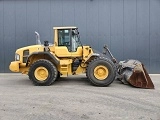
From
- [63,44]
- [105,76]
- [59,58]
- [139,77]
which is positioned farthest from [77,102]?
[63,44]

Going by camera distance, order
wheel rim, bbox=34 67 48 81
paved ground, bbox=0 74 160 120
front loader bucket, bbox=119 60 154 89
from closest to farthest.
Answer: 1. paved ground, bbox=0 74 160 120
2. front loader bucket, bbox=119 60 154 89
3. wheel rim, bbox=34 67 48 81

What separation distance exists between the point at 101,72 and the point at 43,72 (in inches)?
81.5

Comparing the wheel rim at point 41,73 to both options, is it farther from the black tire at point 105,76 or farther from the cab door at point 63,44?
the black tire at point 105,76

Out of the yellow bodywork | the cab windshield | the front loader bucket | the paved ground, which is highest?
the cab windshield

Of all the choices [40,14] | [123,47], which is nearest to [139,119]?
Result: [123,47]

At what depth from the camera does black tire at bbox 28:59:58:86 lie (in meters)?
10.4

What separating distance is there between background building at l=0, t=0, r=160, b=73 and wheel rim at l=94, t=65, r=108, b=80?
404 cm

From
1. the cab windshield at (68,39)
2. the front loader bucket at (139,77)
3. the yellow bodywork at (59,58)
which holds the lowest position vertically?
the front loader bucket at (139,77)

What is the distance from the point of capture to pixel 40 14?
565 inches

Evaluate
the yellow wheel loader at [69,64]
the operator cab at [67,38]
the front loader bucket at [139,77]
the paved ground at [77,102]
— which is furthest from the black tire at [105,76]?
the operator cab at [67,38]

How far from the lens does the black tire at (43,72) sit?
10414mm

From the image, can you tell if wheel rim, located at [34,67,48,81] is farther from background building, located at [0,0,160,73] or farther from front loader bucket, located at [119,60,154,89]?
background building, located at [0,0,160,73]

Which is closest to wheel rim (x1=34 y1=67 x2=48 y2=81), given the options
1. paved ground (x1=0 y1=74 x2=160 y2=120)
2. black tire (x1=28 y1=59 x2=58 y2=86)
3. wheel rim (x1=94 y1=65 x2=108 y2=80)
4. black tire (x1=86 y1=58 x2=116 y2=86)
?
black tire (x1=28 y1=59 x2=58 y2=86)

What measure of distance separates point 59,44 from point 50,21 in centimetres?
378
